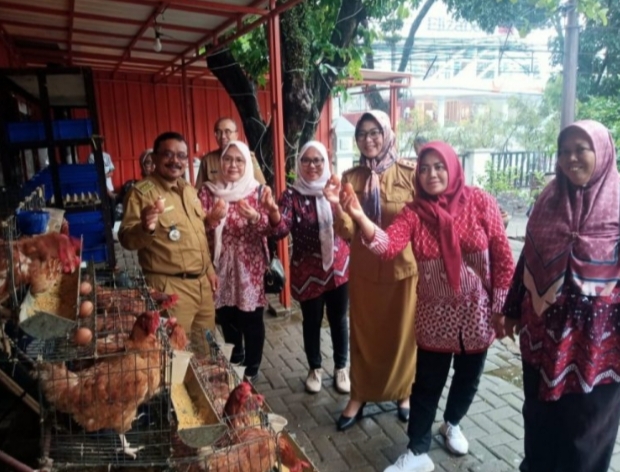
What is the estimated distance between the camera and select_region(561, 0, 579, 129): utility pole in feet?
14.4

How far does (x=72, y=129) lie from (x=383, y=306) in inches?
132

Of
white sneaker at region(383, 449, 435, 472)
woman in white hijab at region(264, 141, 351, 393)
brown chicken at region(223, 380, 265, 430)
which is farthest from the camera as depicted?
woman in white hijab at region(264, 141, 351, 393)

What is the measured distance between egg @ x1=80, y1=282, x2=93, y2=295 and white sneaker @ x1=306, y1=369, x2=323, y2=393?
2002 mm

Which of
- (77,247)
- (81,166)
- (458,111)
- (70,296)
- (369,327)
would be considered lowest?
(369,327)

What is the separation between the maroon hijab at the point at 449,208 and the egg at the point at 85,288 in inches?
66.8

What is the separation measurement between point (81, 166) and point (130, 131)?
6.60 metres

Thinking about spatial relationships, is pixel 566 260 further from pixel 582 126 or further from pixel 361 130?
pixel 361 130

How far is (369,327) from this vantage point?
3123 millimetres

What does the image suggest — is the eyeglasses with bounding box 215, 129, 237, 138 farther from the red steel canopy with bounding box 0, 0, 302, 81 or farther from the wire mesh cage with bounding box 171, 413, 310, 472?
the wire mesh cage with bounding box 171, 413, 310, 472

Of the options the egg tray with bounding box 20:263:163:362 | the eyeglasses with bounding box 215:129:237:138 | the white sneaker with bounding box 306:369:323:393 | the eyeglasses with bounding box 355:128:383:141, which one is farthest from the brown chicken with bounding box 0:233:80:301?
the eyeglasses with bounding box 215:129:237:138

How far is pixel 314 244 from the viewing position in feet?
11.1

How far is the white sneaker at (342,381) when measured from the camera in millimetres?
3646

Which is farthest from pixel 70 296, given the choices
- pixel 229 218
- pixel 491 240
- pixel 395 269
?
pixel 491 240

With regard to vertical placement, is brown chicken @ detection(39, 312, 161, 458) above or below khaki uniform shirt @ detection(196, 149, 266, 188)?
below
